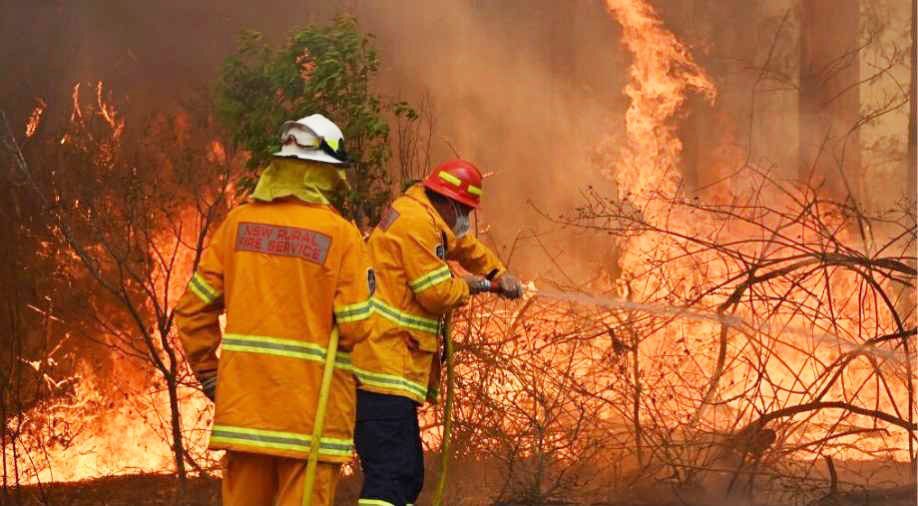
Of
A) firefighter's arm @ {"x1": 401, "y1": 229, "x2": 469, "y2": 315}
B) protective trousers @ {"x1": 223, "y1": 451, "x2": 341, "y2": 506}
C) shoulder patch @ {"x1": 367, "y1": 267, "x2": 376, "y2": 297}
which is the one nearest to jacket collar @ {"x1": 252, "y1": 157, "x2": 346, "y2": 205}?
shoulder patch @ {"x1": 367, "y1": 267, "x2": 376, "y2": 297}

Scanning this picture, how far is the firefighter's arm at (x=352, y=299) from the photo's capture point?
16.4ft

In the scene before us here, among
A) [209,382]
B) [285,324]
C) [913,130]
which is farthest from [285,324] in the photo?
[913,130]

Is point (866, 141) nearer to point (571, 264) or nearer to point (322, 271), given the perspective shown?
point (571, 264)

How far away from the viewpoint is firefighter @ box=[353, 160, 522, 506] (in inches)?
237

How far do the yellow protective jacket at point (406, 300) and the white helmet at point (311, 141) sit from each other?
3.40ft

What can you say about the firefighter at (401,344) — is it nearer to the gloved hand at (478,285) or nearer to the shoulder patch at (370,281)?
the gloved hand at (478,285)

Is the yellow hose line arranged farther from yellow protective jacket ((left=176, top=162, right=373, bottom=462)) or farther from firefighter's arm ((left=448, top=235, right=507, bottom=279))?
firefighter's arm ((left=448, top=235, right=507, bottom=279))

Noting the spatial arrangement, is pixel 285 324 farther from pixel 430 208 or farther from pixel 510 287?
pixel 510 287

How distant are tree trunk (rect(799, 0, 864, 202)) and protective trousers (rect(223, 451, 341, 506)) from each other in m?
6.09

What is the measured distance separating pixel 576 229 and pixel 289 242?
6912 mm

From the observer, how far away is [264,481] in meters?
5.05

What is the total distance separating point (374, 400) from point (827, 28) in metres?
6.35

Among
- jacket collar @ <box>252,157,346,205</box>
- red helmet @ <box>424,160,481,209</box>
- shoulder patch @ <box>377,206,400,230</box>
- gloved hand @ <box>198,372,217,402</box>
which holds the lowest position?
gloved hand @ <box>198,372,217,402</box>

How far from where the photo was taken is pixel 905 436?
8.62 meters
